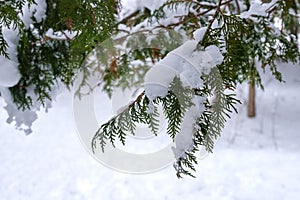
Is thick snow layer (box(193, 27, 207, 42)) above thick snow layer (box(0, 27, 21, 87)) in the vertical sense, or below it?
above

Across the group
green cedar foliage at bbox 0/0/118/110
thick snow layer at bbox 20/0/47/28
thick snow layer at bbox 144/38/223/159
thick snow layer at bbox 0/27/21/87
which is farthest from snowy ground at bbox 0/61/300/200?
thick snow layer at bbox 144/38/223/159

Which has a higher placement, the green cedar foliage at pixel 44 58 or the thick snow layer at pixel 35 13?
the thick snow layer at pixel 35 13

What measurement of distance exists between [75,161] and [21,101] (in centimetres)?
341

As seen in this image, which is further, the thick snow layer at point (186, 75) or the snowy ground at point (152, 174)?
the snowy ground at point (152, 174)

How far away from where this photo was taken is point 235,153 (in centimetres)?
500

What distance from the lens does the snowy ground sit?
12.5ft

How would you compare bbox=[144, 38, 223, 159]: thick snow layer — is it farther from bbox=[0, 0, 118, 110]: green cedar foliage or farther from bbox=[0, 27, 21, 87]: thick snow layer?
bbox=[0, 27, 21, 87]: thick snow layer

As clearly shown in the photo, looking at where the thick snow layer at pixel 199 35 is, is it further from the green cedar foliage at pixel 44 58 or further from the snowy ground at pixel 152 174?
the snowy ground at pixel 152 174

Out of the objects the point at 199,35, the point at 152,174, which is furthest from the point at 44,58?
the point at 152,174

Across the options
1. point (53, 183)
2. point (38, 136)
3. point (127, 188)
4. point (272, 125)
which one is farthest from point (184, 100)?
point (272, 125)

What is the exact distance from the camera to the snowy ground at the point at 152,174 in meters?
3.80

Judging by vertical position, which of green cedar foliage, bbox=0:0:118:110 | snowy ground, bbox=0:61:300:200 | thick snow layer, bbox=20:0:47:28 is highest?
thick snow layer, bbox=20:0:47:28

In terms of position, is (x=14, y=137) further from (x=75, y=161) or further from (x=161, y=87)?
(x=161, y=87)

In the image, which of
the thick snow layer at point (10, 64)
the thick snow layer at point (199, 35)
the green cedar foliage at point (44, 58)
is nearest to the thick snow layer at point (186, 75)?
the thick snow layer at point (199, 35)
